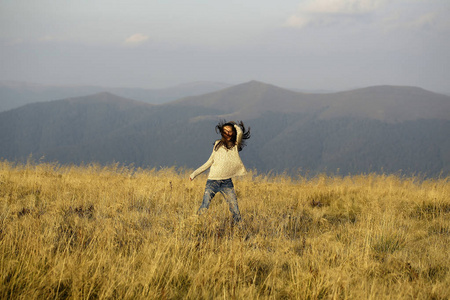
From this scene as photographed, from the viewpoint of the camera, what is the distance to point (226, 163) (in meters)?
6.24

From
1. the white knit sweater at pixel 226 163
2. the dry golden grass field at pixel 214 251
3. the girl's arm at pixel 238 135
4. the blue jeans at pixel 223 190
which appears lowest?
the dry golden grass field at pixel 214 251

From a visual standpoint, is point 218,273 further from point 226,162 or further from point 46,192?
point 46,192

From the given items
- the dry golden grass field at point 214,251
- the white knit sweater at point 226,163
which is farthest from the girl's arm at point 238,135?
the dry golden grass field at point 214,251

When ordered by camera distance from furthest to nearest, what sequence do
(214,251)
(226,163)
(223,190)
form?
(223,190)
(226,163)
(214,251)

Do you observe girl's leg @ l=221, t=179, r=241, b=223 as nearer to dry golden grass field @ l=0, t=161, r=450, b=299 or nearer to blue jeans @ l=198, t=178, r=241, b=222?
blue jeans @ l=198, t=178, r=241, b=222

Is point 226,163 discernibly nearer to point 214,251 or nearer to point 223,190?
point 223,190

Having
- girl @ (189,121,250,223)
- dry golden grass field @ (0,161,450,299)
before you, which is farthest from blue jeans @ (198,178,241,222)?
dry golden grass field @ (0,161,450,299)

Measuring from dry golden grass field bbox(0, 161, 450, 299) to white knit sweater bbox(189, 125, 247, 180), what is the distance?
656 mm

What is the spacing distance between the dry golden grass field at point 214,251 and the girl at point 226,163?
40 centimetres

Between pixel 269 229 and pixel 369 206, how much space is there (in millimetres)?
3049

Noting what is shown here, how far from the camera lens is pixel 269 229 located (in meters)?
6.28

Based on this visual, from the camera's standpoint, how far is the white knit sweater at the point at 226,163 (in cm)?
624

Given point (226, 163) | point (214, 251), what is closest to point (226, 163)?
point (226, 163)

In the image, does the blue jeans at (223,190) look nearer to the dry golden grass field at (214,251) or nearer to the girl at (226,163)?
the girl at (226,163)
